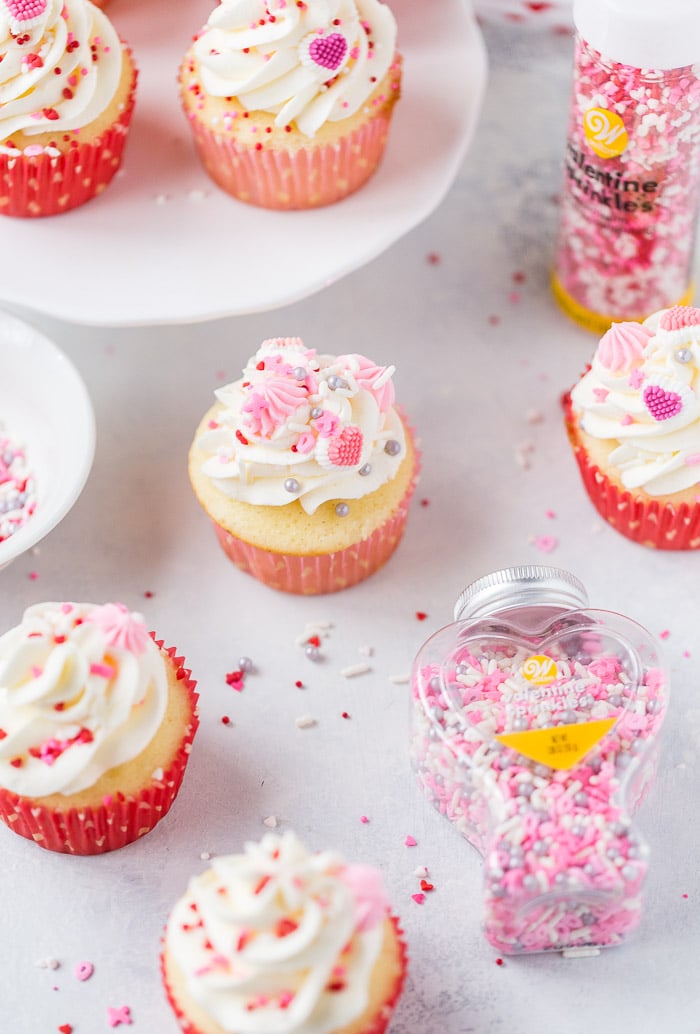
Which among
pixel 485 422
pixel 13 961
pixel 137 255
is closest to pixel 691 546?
pixel 485 422

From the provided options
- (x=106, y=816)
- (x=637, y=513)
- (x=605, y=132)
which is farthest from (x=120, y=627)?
(x=605, y=132)

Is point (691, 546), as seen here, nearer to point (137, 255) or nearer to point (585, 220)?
point (585, 220)

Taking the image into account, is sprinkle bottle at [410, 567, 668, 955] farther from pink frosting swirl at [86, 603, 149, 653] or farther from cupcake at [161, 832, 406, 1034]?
pink frosting swirl at [86, 603, 149, 653]

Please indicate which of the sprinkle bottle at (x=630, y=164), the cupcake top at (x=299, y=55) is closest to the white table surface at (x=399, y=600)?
the sprinkle bottle at (x=630, y=164)

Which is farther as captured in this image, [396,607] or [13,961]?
[396,607]

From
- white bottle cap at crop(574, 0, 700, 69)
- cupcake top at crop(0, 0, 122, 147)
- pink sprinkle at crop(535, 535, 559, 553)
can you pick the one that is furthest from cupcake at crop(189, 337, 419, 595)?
white bottle cap at crop(574, 0, 700, 69)

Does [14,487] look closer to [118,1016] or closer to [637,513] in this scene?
[118,1016]
